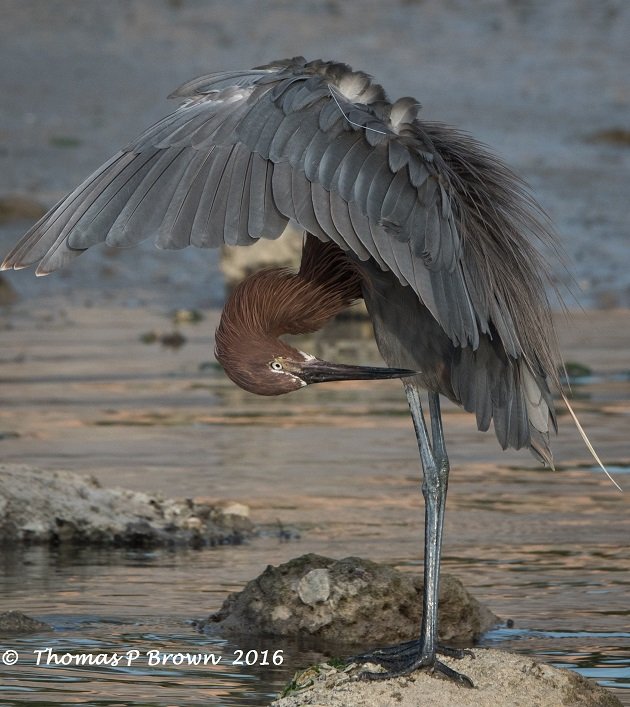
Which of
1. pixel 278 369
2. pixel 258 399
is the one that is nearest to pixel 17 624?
pixel 278 369

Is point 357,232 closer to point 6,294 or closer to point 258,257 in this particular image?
point 258,257

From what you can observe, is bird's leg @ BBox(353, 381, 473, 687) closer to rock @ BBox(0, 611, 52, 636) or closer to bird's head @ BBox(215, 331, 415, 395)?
bird's head @ BBox(215, 331, 415, 395)

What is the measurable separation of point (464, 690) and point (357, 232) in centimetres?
156

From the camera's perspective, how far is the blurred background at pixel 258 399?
724 cm

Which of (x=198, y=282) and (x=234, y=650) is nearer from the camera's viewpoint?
(x=234, y=650)

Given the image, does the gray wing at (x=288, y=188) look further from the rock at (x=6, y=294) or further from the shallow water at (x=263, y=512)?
the rock at (x=6, y=294)

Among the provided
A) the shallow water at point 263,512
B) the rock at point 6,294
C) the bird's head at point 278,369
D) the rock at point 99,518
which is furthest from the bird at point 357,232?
the rock at point 6,294

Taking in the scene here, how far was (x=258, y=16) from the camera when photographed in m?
27.3

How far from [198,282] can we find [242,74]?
1168 cm

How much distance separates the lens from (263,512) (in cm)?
898

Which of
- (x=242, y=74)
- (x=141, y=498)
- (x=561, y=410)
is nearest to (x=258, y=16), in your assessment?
(x=561, y=410)

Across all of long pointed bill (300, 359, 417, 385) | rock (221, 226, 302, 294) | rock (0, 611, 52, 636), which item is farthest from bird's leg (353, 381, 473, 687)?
rock (221, 226, 302, 294)

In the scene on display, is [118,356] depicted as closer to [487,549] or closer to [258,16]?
[487,549]

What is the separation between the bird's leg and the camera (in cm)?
611
